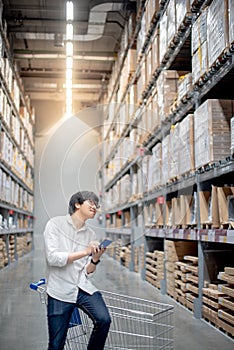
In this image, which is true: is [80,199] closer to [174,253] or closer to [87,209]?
[87,209]

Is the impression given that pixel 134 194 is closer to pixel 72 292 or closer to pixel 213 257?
pixel 213 257

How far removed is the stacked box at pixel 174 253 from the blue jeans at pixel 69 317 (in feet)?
13.2

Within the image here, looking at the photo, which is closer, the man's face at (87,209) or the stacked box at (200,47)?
the man's face at (87,209)

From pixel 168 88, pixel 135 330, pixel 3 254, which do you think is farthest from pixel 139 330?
pixel 3 254

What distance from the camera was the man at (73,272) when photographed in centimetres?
284

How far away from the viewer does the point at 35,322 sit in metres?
5.06

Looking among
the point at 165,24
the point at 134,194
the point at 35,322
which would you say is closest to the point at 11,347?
the point at 35,322

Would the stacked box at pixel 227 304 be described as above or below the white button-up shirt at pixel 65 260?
below

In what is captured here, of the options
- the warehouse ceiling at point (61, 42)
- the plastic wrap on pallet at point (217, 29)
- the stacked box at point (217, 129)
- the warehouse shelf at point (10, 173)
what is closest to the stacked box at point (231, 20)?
the plastic wrap on pallet at point (217, 29)

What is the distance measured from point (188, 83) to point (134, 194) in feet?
16.3

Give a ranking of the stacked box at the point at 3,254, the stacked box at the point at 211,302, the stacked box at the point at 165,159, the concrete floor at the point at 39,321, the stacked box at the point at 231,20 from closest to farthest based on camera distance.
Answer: the concrete floor at the point at 39,321, the stacked box at the point at 231,20, the stacked box at the point at 211,302, the stacked box at the point at 165,159, the stacked box at the point at 3,254

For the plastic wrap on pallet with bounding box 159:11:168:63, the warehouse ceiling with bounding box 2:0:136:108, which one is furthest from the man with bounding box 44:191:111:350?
the warehouse ceiling with bounding box 2:0:136:108

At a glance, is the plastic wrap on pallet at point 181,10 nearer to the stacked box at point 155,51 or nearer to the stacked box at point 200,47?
the stacked box at point 200,47

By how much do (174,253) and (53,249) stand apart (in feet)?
13.9
